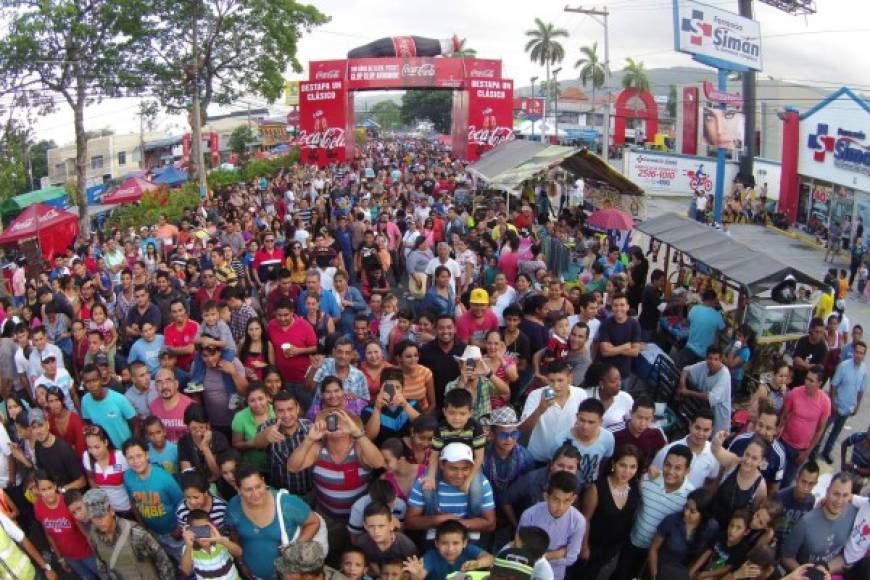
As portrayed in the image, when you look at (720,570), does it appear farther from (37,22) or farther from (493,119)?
(37,22)

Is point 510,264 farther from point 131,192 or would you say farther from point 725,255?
point 131,192

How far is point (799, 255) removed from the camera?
65.5 feet

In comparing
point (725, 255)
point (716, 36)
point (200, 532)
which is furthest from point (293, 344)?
point (716, 36)

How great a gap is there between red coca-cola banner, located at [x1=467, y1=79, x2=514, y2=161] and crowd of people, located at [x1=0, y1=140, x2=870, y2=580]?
14.2 meters

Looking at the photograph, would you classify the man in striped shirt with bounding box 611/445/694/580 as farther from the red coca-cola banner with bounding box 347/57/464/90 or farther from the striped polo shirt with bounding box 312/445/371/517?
the red coca-cola banner with bounding box 347/57/464/90

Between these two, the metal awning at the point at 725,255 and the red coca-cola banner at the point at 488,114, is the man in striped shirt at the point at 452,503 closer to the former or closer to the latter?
the metal awning at the point at 725,255

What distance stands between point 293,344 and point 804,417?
421 cm

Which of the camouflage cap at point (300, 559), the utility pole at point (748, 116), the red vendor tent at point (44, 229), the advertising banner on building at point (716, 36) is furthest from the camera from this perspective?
the utility pole at point (748, 116)

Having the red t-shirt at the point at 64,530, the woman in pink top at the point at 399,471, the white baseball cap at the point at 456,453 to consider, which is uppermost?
the white baseball cap at the point at 456,453

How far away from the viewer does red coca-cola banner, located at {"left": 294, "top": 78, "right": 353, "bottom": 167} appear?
21.2 m

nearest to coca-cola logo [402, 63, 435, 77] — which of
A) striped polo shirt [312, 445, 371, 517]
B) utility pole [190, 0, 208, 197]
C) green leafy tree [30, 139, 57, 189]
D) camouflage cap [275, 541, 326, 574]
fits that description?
utility pole [190, 0, 208, 197]

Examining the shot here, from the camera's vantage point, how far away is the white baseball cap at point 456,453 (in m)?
3.96

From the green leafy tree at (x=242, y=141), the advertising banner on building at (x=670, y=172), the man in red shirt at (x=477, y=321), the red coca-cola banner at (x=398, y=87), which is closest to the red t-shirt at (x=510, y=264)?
the man in red shirt at (x=477, y=321)

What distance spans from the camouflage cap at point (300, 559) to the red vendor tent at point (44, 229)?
436 inches
